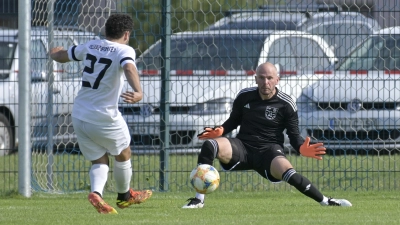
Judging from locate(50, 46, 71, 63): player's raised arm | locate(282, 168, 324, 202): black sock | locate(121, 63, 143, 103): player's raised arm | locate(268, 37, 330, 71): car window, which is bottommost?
locate(282, 168, 324, 202): black sock

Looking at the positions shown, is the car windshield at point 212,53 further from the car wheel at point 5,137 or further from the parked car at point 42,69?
the car wheel at point 5,137

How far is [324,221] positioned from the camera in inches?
289

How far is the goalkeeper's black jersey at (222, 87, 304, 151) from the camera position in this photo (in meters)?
9.16

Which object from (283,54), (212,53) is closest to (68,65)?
(212,53)

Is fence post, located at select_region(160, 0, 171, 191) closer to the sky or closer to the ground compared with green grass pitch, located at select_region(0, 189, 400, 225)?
closer to the sky

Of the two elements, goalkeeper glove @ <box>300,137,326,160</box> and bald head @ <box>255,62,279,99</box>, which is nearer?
goalkeeper glove @ <box>300,137,326,160</box>

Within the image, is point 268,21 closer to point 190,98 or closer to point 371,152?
point 190,98

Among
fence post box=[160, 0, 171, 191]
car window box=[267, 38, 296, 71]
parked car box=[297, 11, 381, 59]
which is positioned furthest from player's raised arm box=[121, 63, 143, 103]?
parked car box=[297, 11, 381, 59]

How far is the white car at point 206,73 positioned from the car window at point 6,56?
72.2 inches

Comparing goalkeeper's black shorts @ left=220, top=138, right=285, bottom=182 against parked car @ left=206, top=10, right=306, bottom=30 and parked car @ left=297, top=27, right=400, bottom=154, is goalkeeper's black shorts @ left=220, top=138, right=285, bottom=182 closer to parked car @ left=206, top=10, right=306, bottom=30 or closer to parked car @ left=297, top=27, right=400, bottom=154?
parked car @ left=297, top=27, right=400, bottom=154

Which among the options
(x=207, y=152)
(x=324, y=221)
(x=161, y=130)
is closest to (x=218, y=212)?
(x=207, y=152)

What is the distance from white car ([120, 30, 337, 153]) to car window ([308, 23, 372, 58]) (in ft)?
0.40

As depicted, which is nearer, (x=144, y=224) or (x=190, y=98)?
(x=144, y=224)

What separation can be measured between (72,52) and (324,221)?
2.79 metres
